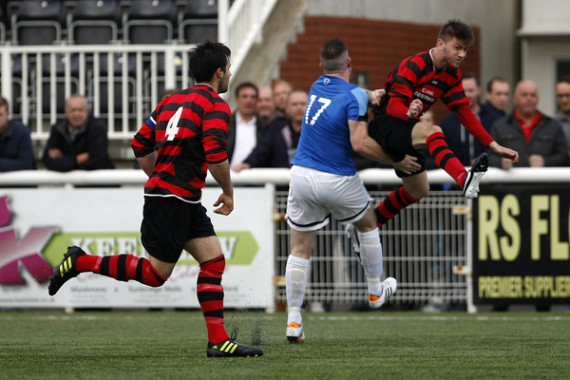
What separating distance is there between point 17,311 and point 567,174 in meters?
5.52

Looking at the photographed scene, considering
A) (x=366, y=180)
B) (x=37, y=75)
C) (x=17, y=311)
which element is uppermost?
(x=37, y=75)

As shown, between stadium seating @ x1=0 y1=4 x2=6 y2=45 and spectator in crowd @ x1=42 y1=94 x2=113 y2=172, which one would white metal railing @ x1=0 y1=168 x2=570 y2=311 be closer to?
spectator in crowd @ x1=42 y1=94 x2=113 y2=172

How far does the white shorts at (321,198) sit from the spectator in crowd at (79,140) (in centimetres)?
457

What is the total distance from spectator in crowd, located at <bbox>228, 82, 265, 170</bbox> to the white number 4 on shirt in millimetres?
6050

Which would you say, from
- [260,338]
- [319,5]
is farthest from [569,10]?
[260,338]

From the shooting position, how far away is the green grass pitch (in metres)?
8.16

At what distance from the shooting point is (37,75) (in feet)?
57.9

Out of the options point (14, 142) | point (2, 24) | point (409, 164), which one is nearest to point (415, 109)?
point (409, 164)

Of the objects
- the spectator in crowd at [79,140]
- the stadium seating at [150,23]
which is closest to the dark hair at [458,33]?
the spectator in crowd at [79,140]

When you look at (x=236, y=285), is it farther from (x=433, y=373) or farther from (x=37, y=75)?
(x=433, y=373)

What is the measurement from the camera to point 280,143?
14.9 m

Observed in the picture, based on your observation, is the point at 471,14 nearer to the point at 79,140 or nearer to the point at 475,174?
the point at 79,140

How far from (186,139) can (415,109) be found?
211 centimetres

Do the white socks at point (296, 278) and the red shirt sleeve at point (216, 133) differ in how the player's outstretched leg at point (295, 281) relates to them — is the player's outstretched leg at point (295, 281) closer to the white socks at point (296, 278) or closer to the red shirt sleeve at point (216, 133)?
the white socks at point (296, 278)
